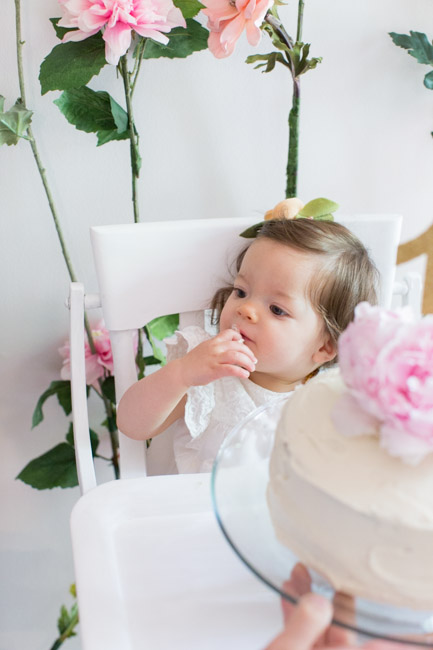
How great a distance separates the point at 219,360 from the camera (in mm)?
873

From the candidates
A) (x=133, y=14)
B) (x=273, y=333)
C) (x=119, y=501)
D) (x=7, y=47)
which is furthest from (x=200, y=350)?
(x=7, y=47)

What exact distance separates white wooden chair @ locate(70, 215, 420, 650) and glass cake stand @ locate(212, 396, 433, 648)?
13cm

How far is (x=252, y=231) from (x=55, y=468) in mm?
679

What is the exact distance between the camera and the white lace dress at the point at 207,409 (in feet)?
3.40

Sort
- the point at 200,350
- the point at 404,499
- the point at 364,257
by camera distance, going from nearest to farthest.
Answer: the point at 404,499
the point at 200,350
the point at 364,257

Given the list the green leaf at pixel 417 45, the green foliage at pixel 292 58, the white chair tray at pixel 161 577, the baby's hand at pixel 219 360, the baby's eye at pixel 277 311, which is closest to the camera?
the white chair tray at pixel 161 577

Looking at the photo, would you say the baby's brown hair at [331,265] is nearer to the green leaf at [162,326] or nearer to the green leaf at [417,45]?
the green leaf at [162,326]

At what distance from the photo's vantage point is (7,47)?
113cm

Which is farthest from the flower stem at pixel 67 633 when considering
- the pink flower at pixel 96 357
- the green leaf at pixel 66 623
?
the pink flower at pixel 96 357

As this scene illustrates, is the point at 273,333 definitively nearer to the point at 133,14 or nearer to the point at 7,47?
the point at 133,14

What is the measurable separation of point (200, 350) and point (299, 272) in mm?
194

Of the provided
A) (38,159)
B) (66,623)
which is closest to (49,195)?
(38,159)

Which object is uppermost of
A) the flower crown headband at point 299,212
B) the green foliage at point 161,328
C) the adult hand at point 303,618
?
the flower crown headband at point 299,212

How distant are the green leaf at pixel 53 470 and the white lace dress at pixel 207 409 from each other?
0.37m
